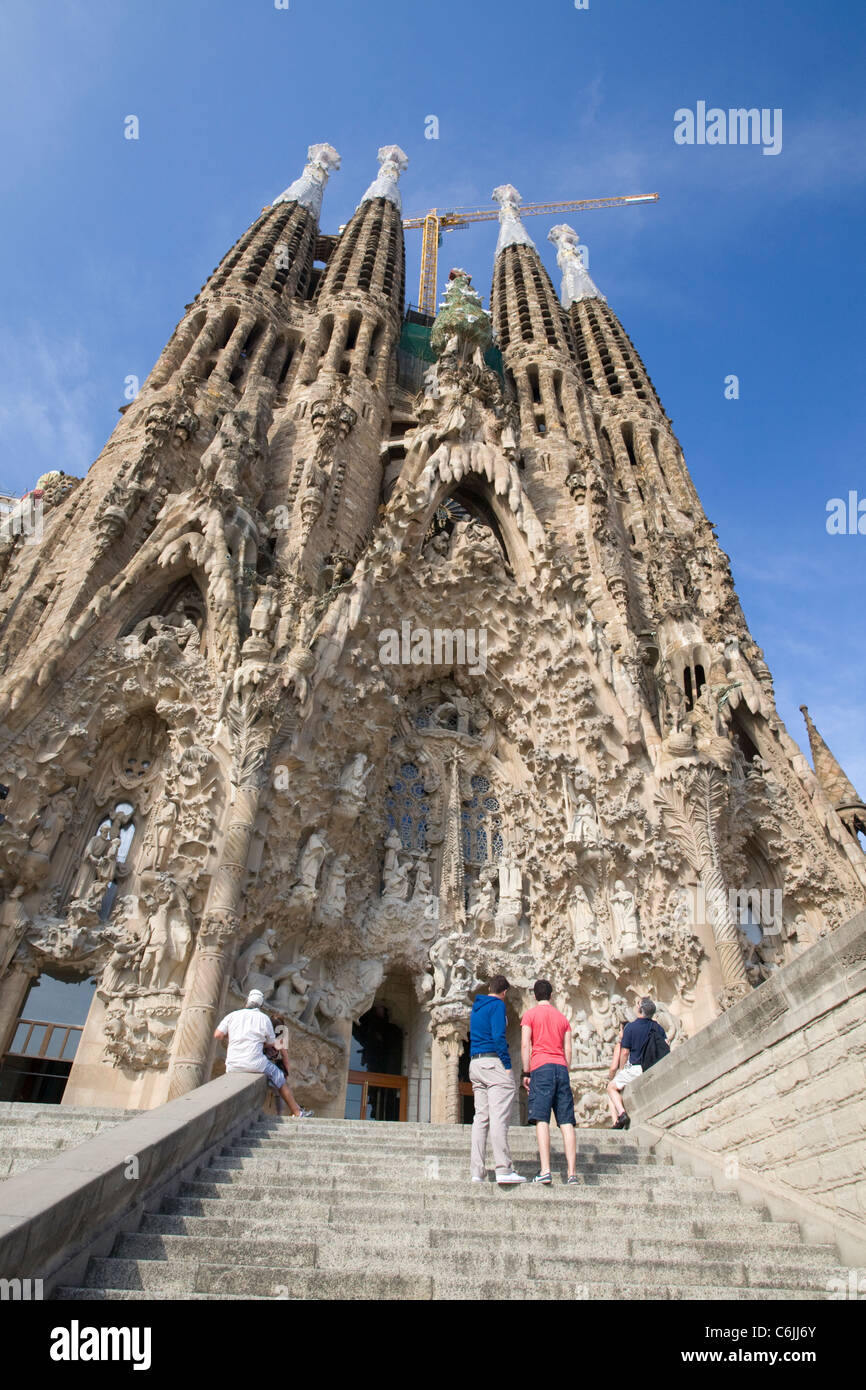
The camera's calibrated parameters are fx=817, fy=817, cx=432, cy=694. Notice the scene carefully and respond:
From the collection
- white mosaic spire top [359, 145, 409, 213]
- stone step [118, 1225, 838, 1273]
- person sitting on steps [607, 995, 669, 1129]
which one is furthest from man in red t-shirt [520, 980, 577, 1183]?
white mosaic spire top [359, 145, 409, 213]

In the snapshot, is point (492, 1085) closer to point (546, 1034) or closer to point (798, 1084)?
point (546, 1034)

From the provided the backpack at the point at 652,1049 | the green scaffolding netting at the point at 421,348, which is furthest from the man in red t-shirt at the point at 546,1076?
the green scaffolding netting at the point at 421,348

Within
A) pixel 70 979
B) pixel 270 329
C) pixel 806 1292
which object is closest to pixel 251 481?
pixel 270 329

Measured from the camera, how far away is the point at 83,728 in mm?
11000

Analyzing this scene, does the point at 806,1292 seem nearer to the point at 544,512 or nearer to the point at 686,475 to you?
the point at 544,512

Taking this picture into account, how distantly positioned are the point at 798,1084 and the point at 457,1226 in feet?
6.65

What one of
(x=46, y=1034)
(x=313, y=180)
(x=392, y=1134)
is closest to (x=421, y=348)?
(x=313, y=180)

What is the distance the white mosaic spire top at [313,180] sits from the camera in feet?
93.7

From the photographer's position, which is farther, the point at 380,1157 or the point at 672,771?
the point at 672,771

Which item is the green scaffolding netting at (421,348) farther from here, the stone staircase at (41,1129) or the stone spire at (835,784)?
the stone staircase at (41,1129)

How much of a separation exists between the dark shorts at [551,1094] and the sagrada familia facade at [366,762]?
5437mm

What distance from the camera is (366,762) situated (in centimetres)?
1243

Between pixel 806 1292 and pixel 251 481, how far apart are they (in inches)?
585

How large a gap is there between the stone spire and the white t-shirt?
12279mm
